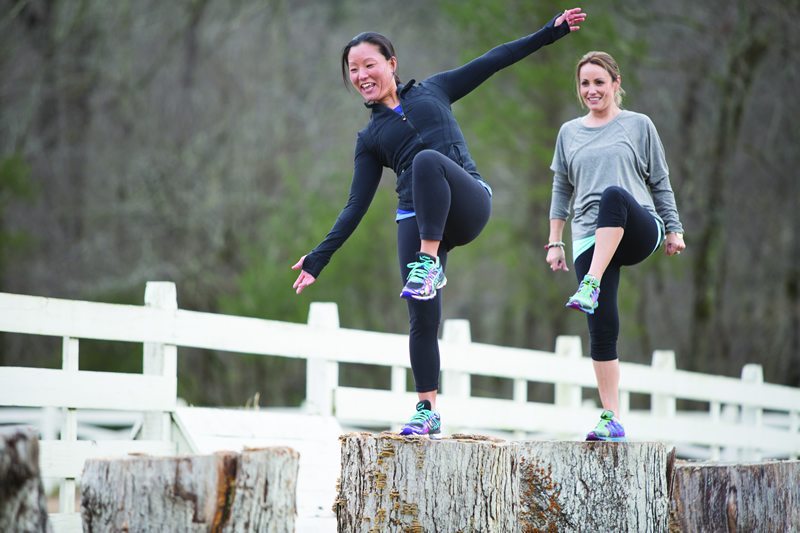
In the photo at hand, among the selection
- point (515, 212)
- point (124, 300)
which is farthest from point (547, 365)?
point (515, 212)

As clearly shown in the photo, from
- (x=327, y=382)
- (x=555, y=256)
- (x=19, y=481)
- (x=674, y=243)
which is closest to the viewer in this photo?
(x=19, y=481)

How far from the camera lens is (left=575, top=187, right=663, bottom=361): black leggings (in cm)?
462

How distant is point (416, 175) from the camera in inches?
173

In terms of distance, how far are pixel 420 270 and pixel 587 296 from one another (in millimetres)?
708

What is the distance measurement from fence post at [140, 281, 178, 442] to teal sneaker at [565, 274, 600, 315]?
246 centimetres

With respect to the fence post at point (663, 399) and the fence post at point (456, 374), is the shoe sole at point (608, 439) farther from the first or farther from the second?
the fence post at point (663, 399)

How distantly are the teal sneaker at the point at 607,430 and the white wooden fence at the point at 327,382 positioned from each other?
97.9 inches

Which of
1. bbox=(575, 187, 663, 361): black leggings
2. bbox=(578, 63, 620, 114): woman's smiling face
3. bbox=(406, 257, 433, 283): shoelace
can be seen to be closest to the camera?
bbox=(406, 257, 433, 283): shoelace

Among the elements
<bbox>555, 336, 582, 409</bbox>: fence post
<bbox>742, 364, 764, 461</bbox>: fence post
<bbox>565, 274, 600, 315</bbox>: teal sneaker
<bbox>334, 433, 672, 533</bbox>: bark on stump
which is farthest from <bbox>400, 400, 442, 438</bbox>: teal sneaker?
<bbox>742, 364, 764, 461</bbox>: fence post

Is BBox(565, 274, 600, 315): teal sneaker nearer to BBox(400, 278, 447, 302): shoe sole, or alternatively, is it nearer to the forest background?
BBox(400, 278, 447, 302): shoe sole

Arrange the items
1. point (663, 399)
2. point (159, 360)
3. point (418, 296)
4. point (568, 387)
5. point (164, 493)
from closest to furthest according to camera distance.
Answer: point (164, 493), point (418, 296), point (159, 360), point (568, 387), point (663, 399)

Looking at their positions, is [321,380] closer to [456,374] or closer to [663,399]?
[456,374]

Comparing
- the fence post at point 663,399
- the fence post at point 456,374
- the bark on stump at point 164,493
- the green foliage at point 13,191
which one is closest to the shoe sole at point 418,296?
the bark on stump at point 164,493

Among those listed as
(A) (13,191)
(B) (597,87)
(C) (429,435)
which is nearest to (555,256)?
(B) (597,87)
